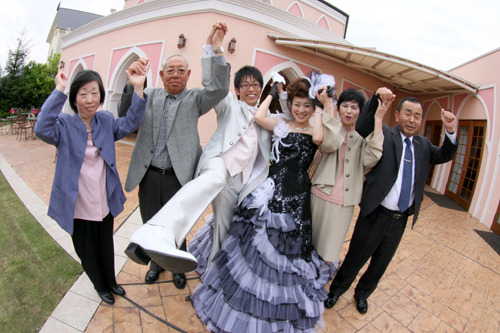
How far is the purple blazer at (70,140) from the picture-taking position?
1.59 metres

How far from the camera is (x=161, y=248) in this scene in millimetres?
1242

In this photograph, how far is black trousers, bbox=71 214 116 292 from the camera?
197 centimetres

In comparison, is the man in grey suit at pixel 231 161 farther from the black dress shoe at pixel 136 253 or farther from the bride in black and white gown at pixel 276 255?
the black dress shoe at pixel 136 253

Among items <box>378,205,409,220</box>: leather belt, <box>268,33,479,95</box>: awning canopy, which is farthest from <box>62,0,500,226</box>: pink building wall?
<box>378,205,409,220</box>: leather belt

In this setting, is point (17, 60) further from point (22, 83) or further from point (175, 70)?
point (175, 70)

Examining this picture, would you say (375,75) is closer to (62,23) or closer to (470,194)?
(470,194)

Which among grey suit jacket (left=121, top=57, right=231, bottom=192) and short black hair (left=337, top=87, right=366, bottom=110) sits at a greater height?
short black hair (left=337, top=87, right=366, bottom=110)

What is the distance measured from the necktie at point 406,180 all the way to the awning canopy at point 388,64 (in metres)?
5.46

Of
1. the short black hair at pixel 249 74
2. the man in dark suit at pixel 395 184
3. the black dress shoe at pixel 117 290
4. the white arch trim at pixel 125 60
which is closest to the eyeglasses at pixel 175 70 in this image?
the short black hair at pixel 249 74

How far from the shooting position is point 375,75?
372 inches

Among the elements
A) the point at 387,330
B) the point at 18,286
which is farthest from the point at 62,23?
the point at 387,330

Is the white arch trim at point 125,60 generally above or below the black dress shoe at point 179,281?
above

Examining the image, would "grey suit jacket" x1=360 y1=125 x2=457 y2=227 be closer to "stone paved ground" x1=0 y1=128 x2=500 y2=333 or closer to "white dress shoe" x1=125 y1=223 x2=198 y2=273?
"stone paved ground" x1=0 y1=128 x2=500 y2=333

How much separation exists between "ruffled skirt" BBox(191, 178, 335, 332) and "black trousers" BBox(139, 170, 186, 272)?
62 centimetres
